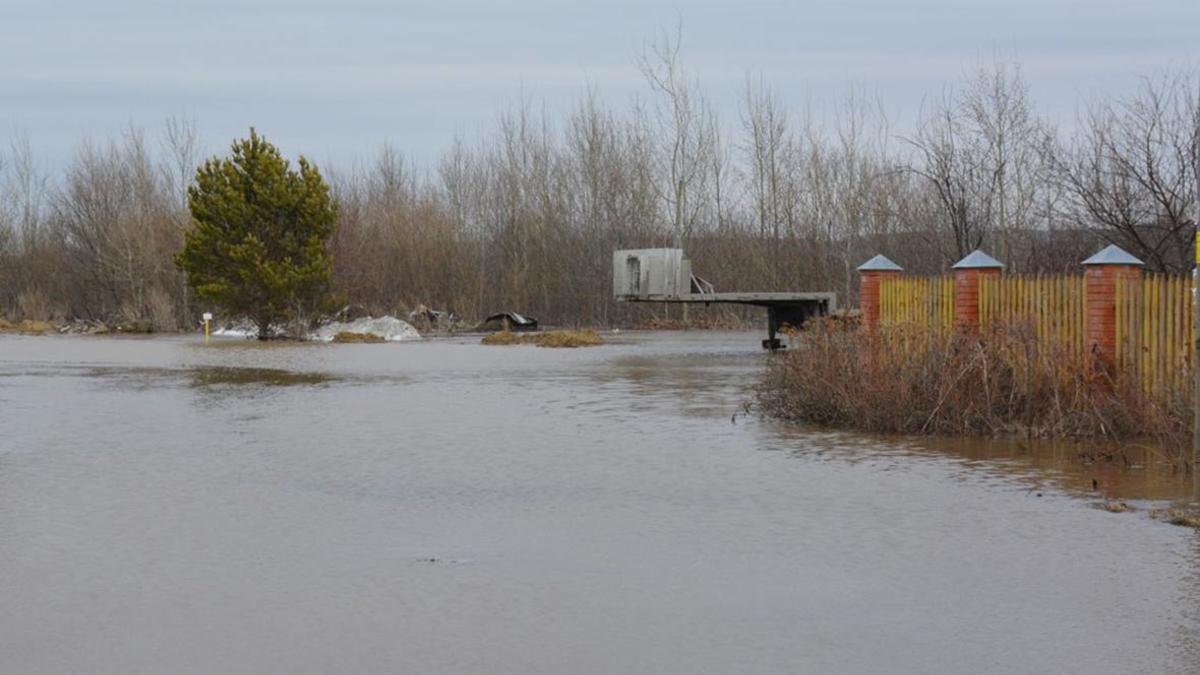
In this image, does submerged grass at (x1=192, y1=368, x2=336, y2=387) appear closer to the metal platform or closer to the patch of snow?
the metal platform

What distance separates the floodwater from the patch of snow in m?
30.8

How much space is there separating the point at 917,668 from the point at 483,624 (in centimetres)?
214

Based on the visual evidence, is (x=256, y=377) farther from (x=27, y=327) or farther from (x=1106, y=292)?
(x=27, y=327)

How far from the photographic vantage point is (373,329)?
50500 mm

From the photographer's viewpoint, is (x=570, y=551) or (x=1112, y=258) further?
(x=1112, y=258)

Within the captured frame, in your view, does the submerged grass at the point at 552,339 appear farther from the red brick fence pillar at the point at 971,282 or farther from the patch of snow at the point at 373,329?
the red brick fence pillar at the point at 971,282

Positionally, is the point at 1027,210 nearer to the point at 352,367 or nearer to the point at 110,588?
the point at 352,367

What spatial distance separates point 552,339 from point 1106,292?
1033 inches

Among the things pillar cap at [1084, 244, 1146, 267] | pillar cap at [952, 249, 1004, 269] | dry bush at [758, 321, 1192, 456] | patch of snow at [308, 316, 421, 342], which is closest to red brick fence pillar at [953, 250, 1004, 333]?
pillar cap at [952, 249, 1004, 269]

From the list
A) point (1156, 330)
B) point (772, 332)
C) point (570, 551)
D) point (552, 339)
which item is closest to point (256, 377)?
point (772, 332)

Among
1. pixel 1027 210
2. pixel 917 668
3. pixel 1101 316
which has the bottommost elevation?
pixel 917 668

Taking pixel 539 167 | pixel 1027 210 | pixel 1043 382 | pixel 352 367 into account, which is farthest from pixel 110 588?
pixel 539 167

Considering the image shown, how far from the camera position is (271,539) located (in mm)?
9484

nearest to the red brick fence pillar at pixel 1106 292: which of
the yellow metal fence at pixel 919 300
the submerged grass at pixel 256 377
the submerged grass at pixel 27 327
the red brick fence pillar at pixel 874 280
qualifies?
the yellow metal fence at pixel 919 300
